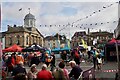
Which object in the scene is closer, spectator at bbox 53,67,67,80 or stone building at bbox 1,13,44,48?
spectator at bbox 53,67,67,80

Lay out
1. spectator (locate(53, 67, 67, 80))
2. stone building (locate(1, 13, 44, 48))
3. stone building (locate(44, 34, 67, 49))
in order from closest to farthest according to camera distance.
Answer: spectator (locate(53, 67, 67, 80)) < stone building (locate(44, 34, 67, 49)) < stone building (locate(1, 13, 44, 48))

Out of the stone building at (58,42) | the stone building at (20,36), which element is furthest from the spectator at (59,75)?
the stone building at (20,36)

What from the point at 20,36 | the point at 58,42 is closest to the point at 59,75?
the point at 58,42

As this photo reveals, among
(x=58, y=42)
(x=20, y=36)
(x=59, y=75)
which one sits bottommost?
(x=59, y=75)

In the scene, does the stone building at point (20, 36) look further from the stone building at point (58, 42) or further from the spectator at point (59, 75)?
the spectator at point (59, 75)

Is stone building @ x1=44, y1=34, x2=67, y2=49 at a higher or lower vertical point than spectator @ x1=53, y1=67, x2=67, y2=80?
higher

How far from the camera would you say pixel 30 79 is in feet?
34.9

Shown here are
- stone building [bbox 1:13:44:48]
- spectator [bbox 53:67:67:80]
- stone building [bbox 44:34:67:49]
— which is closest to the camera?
spectator [bbox 53:67:67:80]

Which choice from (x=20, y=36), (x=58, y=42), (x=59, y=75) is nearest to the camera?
(x=59, y=75)

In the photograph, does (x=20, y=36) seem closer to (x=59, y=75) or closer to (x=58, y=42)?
(x=58, y=42)

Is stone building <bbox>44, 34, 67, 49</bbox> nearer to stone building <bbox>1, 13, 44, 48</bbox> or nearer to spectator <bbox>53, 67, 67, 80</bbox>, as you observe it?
stone building <bbox>1, 13, 44, 48</bbox>

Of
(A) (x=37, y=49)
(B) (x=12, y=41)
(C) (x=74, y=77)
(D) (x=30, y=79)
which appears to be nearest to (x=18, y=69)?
(D) (x=30, y=79)

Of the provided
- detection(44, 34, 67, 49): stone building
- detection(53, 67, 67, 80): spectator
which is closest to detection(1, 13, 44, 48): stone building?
detection(44, 34, 67, 49): stone building

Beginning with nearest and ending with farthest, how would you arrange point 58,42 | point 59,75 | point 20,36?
point 59,75
point 58,42
point 20,36
